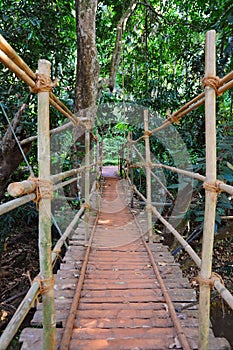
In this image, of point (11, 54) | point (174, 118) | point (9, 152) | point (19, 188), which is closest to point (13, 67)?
point (11, 54)

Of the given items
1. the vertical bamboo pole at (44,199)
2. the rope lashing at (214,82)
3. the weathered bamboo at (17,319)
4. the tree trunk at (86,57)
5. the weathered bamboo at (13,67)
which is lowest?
the weathered bamboo at (17,319)

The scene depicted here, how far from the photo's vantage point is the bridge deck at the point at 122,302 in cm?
109

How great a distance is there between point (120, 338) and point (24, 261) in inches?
118

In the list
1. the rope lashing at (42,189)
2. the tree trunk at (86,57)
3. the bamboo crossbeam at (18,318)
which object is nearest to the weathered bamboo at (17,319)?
the bamboo crossbeam at (18,318)

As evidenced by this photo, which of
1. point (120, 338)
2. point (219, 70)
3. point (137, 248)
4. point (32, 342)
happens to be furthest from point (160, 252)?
point (219, 70)

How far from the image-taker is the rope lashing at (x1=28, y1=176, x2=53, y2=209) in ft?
2.91

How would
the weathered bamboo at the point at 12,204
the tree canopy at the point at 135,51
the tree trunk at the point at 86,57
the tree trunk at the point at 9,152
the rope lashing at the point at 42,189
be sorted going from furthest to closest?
the tree trunk at the point at 86,57 → the tree canopy at the point at 135,51 → the tree trunk at the point at 9,152 → the rope lashing at the point at 42,189 → the weathered bamboo at the point at 12,204

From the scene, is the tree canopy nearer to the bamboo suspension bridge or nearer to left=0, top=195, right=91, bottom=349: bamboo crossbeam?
the bamboo suspension bridge

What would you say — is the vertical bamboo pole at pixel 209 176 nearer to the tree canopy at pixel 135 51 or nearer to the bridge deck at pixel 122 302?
the bridge deck at pixel 122 302

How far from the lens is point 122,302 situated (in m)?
1.40

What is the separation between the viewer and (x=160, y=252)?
1996mm

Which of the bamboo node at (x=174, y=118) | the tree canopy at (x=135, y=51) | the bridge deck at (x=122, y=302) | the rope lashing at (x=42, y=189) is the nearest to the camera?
the rope lashing at (x=42, y=189)

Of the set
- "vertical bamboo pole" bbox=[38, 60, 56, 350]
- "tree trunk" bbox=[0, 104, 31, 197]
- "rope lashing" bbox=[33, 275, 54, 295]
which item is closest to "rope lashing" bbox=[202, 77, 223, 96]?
"vertical bamboo pole" bbox=[38, 60, 56, 350]

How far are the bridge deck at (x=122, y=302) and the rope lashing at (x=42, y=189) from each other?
53cm
